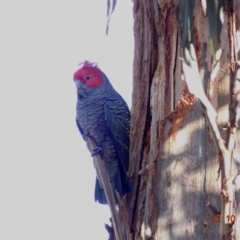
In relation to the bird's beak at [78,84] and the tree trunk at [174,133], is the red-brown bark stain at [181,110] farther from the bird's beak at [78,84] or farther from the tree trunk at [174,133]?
the bird's beak at [78,84]

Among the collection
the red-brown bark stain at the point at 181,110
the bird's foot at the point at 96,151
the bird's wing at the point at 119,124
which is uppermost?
the red-brown bark stain at the point at 181,110

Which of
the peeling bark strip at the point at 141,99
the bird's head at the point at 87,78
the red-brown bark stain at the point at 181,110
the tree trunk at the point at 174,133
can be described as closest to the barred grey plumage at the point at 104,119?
the bird's head at the point at 87,78

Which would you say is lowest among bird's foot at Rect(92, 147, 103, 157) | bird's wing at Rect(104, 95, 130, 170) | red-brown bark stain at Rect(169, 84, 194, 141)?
bird's foot at Rect(92, 147, 103, 157)

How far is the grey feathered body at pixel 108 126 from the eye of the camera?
2.72 m

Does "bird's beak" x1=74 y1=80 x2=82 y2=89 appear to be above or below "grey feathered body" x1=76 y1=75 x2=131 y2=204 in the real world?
above

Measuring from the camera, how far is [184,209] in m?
1.82

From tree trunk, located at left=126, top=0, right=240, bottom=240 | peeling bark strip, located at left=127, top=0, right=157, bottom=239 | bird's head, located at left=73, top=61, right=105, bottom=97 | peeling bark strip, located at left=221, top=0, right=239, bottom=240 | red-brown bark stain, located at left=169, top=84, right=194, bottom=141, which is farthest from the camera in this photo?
bird's head, located at left=73, top=61, right=105, bottom=97

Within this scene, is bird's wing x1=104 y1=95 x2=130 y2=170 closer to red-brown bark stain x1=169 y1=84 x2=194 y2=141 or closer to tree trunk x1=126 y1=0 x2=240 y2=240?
tree trunk x1=126 y1=0 x2=240 y2=240

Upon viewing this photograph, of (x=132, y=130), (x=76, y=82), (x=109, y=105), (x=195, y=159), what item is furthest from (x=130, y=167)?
(x=76, y=82)

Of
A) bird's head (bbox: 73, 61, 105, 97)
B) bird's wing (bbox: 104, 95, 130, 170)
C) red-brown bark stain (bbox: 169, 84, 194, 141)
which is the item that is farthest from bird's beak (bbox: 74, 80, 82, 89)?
red-brown bark stain (bbox: 169, 84, 194, 141)

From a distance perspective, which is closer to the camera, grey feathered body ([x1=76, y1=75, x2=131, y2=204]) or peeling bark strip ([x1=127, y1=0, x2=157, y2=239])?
peeling bark strip ([x1=127, y1=0, x2=157, y2=239])

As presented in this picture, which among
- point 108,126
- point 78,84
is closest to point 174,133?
point 108,126

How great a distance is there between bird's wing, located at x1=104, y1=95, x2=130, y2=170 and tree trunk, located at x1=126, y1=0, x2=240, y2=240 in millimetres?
442

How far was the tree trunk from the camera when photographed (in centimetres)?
178
